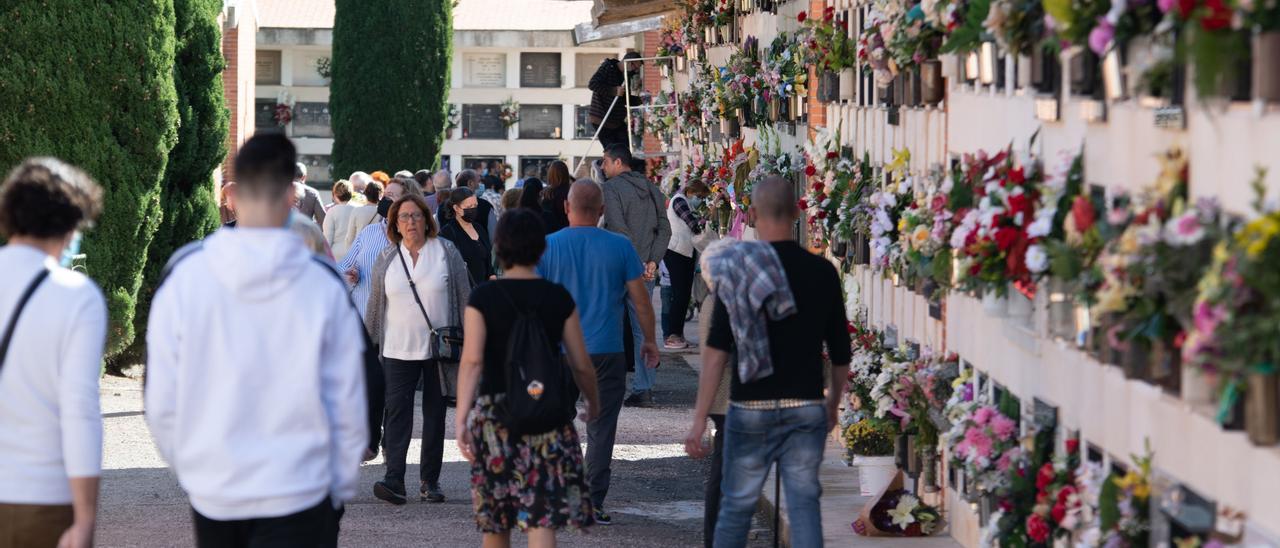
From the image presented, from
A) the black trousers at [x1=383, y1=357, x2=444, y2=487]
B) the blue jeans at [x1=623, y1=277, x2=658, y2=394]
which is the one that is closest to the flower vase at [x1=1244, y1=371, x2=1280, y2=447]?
the black trousers at [x1=383, y1=357, x2=444, y2=487]

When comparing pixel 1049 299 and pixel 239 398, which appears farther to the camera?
pixel 1049 299

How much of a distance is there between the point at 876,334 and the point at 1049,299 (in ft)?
13.4

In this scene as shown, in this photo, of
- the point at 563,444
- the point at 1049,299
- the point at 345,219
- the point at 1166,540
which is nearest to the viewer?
the point at 1166,540

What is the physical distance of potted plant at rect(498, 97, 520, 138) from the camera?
50.8 m

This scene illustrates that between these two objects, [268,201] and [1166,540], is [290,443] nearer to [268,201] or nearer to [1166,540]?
[268,201]

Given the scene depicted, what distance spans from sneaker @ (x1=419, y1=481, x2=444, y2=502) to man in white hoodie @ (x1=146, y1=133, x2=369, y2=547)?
533 centimetres

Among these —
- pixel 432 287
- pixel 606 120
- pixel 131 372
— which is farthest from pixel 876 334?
pixel 606 120

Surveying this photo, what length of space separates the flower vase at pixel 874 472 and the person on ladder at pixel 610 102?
13.5 m

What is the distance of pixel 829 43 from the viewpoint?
444 inches

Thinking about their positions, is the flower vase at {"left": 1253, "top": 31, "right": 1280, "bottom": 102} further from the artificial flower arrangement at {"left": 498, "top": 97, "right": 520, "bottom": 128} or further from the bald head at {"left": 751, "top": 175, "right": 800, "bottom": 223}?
the artificial flower arrangement at {"left": 498, "top": 97, "right": 520, "bottom": 128}

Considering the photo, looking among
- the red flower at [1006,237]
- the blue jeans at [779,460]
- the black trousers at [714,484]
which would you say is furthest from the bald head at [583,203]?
the red flower at [1006,237]

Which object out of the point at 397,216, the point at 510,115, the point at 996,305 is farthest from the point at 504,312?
the point at 510,115

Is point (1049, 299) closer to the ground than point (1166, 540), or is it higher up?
higher up

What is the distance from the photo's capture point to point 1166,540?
5.18 m
